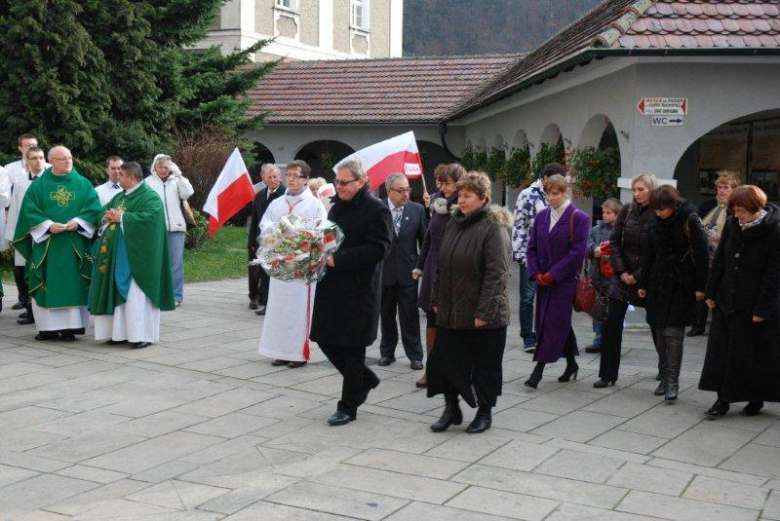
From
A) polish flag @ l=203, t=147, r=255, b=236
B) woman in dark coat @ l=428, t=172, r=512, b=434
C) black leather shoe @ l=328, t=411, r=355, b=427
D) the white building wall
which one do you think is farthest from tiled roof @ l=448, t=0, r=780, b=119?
black leather shoe @ l=328, t=411, r=355, b=427

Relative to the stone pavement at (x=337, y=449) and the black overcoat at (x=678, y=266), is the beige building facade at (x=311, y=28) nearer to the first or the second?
the stone pavement at (x=337, y=449)

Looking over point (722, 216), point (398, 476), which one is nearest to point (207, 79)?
point (722, 216)

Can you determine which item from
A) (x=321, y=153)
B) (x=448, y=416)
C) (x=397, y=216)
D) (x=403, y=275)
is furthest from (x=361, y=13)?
(x=448, y=416)

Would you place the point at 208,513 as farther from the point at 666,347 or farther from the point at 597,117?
the point at 597,117

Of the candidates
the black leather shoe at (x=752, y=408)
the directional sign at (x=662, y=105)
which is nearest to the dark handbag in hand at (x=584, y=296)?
the black leather shoe at (x=752, y=408)

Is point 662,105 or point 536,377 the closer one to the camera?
point 536,377

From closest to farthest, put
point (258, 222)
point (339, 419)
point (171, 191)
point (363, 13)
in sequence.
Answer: point (339, 419) → point (258, 222) → point (171, 191) → point (363, 13)

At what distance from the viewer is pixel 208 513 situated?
5008 millimetres

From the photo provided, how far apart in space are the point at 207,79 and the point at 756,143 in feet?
41.7

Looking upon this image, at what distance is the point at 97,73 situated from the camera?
59.8 feet

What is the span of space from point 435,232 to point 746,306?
2429 mm

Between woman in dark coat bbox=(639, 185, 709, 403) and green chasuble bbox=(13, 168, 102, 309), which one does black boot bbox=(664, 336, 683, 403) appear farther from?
green chasuble bbox=(13, 168, 102, 309)

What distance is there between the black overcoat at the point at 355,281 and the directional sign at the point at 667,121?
5.37 meters

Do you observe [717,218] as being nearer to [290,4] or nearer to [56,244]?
[56,244]
